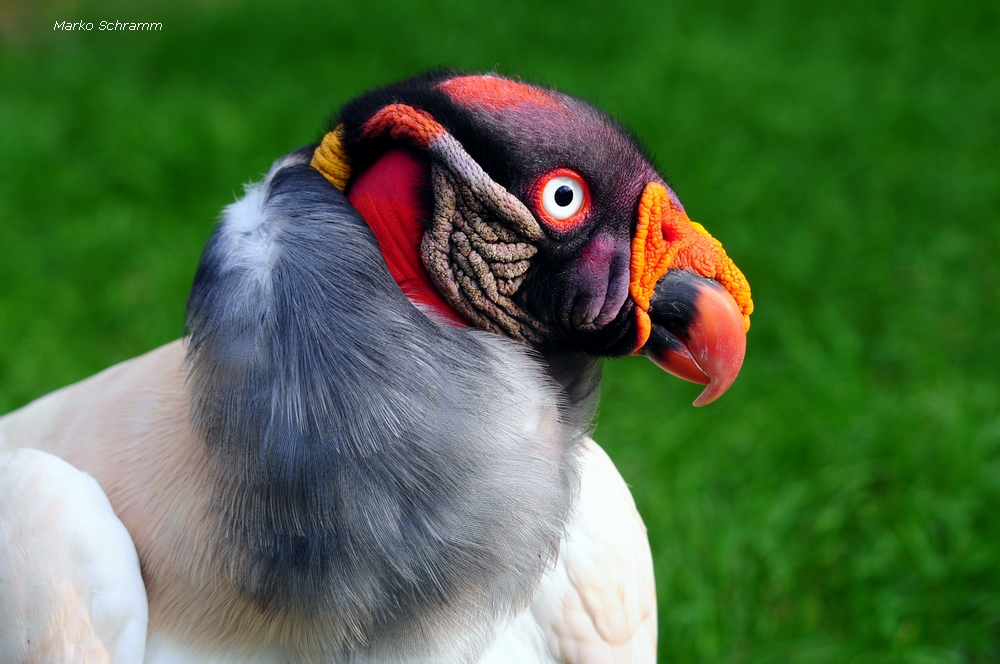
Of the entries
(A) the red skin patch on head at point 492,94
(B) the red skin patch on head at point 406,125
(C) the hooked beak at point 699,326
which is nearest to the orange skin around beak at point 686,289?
(C) the hooked beak at point 699,326

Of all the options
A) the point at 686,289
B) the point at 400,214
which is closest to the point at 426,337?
the point at 400,214

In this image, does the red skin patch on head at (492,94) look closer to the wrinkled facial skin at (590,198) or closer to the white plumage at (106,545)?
the wrinkled facial skin at (590,198)

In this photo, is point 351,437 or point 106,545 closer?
point 351,437

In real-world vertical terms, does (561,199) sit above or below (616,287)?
above

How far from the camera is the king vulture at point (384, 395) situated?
1301mm

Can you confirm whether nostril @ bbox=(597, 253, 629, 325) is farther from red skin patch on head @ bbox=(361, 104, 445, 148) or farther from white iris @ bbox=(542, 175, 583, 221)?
red skin patch on head @ bbox=(361, 104, 445, 148)

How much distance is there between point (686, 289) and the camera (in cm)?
145

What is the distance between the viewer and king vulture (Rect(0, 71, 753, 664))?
1301mm

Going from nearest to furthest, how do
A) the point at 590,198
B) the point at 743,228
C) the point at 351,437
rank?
the point at 351,437 → the point at 590,198 → the point at 743,228

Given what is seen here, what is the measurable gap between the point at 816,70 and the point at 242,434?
621cm

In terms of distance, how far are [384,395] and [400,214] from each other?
1.01 ft

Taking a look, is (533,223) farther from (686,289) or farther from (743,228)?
(743,228)

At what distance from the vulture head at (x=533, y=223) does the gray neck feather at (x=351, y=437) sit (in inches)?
3.3

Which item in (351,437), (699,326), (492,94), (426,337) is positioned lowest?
(351,437)
